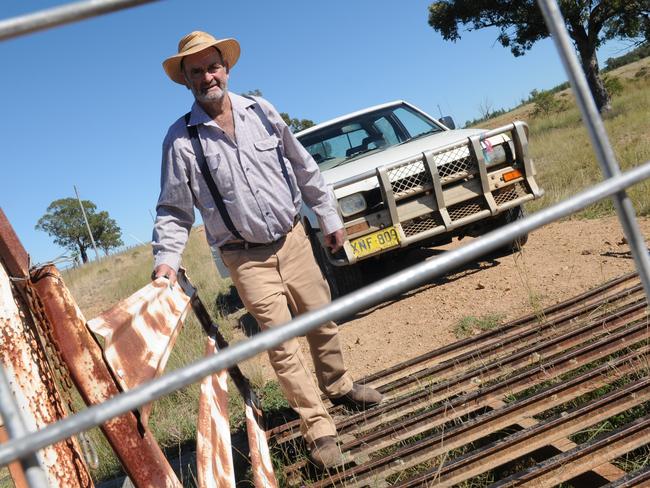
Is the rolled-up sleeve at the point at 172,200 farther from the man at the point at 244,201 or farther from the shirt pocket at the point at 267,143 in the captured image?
the shirt pocket at the point at 267,143

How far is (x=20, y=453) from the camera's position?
2.30 feet

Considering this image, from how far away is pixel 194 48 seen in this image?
3.00 meters

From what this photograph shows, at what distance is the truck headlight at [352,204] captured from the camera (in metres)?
5.43

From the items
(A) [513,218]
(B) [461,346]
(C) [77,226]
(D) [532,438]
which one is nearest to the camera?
(D) [532,438]

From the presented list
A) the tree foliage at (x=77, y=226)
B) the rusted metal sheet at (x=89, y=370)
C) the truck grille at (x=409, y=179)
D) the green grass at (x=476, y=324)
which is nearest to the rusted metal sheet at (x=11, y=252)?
the rusted metal sheet at (x=89, y=370)

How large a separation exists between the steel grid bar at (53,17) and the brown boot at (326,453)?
2.33m

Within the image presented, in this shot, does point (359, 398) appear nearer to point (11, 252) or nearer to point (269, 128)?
point (269, 128)

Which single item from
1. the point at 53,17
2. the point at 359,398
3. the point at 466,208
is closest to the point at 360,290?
the point at 53,17

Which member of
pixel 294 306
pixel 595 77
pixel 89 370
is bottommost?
pixel 294 306

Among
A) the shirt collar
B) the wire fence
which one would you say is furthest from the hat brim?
the wire fence

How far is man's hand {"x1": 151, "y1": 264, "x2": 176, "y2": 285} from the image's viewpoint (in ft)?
8.68

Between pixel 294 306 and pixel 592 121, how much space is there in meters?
2.55

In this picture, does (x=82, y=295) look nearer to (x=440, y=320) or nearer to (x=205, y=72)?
(x=440, y=320)

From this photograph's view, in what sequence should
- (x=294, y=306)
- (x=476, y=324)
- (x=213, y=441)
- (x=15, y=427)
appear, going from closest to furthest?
(x=15, y=427) < (x=213, y=441) < (x=294, y=306) < (x=476, y=324)
